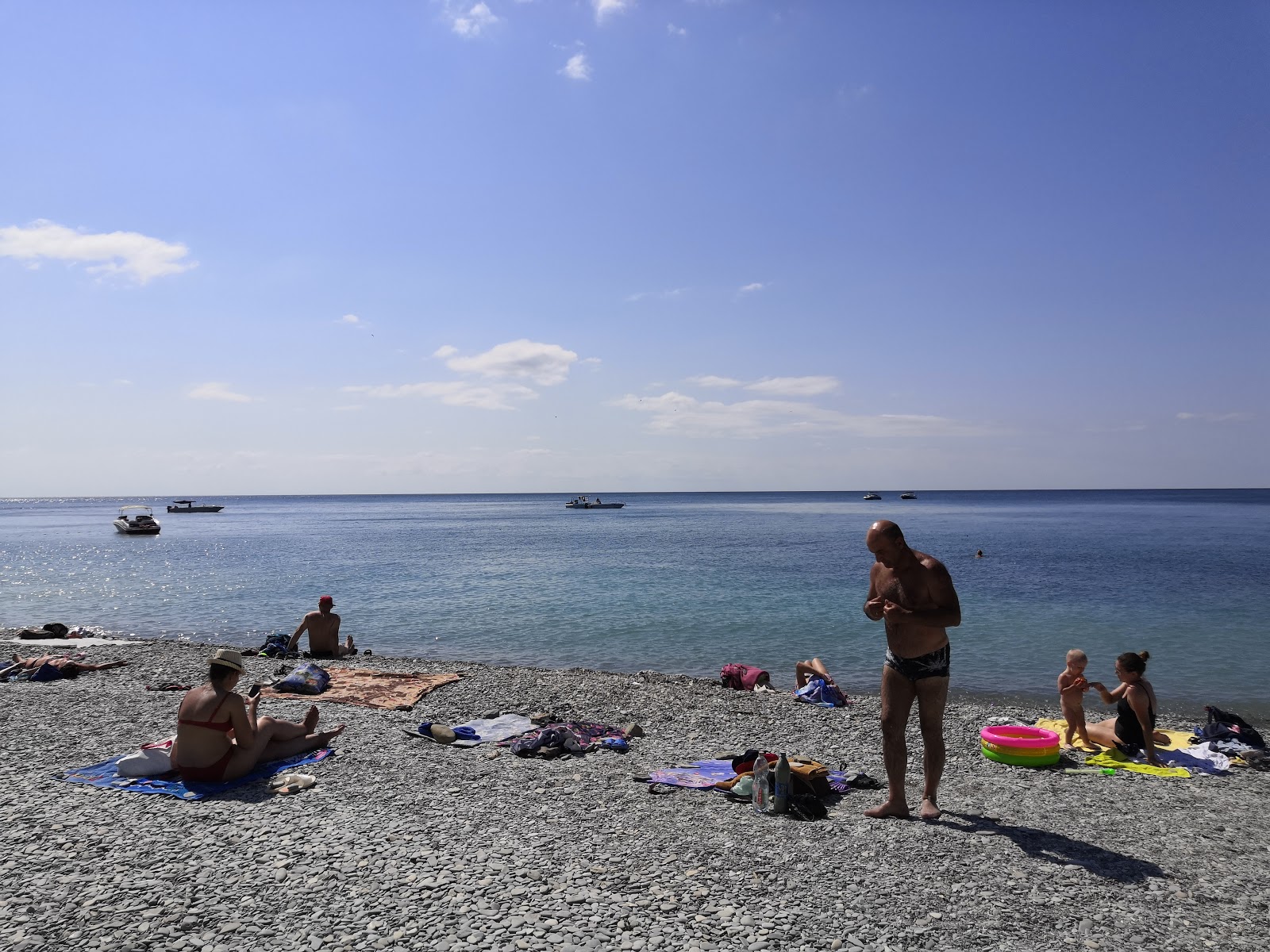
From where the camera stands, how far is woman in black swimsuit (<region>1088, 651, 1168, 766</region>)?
9.09 m

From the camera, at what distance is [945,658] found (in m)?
6.64

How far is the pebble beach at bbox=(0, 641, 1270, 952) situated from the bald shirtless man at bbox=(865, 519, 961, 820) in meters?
0.47

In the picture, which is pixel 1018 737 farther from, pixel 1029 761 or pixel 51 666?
pixel 51 666

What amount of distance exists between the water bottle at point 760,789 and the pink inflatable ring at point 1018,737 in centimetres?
366

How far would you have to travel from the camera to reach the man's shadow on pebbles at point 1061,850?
5738 millimetres

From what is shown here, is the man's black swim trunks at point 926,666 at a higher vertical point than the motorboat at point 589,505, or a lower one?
higher

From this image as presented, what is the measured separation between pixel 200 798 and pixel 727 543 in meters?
52.8

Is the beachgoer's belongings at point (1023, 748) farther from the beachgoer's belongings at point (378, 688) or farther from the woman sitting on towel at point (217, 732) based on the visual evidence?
the woman sitting on towel at point (217, 732)

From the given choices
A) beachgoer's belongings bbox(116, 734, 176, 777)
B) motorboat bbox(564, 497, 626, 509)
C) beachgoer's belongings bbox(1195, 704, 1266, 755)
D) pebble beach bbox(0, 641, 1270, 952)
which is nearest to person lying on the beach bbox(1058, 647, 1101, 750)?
pebble beach bbox(0, 641, 1270, 952)

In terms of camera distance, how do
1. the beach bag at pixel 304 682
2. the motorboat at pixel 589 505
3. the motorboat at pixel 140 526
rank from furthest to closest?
the motorboat at pixel 589 505, the motorboat at pixel 140 526, the beach bag at pixel 304 682

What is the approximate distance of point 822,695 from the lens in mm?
12492

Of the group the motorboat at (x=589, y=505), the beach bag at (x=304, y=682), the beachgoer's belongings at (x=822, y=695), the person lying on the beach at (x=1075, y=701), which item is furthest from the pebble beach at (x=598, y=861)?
the motorboat at (x=589, y=505)

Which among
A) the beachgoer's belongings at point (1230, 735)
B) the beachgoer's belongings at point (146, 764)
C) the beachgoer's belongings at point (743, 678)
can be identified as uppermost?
the beachgoer's belongings at point (146, 764)

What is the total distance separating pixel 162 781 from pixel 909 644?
723cm
